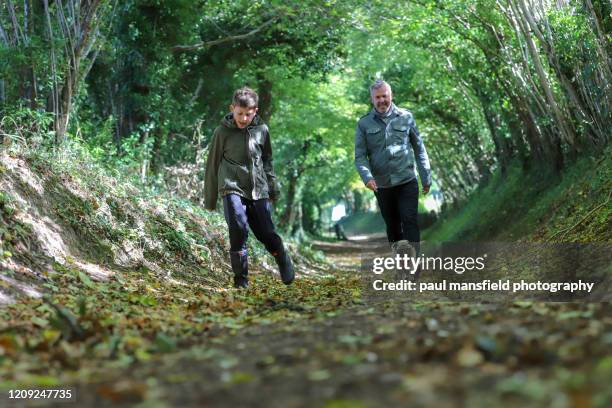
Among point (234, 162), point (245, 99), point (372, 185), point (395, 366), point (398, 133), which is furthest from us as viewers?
point (398, 133)

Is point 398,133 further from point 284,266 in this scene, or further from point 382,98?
point 284,266

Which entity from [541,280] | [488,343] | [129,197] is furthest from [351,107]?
[488,343]

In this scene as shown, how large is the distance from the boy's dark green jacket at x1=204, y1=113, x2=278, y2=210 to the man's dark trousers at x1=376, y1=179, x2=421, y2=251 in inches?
53.2

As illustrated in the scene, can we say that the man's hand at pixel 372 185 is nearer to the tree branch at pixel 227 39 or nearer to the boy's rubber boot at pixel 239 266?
→ the boy's rubber boot at pixel 239 266

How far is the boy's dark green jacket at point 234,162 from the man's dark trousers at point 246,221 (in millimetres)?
103

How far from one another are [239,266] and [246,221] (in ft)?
1.60

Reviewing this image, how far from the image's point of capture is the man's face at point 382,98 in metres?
7.78

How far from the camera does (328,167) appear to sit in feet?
119

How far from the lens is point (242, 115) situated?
7.31 meters

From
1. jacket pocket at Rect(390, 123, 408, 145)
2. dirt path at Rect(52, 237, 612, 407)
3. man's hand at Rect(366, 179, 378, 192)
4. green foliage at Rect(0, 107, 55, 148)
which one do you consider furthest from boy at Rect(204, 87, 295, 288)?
dirt path at Rect(52, 237, 612, 407)

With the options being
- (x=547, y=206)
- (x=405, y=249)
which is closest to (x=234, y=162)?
(x=405, y=249)

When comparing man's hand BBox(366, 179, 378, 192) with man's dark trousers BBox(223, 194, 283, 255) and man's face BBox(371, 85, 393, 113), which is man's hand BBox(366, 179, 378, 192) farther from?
man's dark trousers BBox(223, 194, 283, 255)

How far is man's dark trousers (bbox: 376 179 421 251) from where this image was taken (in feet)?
25.6

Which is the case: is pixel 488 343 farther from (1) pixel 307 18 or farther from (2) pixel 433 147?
(2) pixel 433 147
